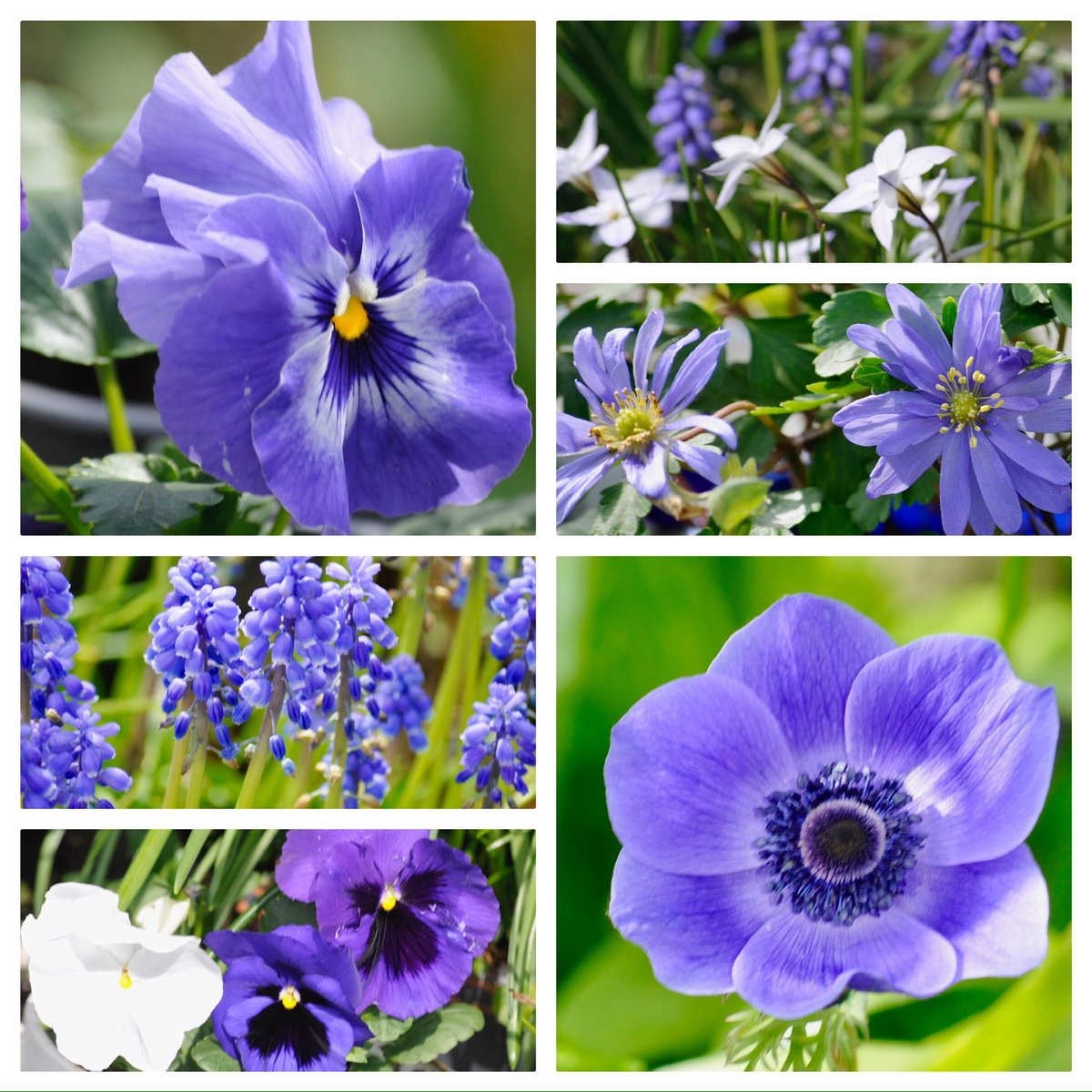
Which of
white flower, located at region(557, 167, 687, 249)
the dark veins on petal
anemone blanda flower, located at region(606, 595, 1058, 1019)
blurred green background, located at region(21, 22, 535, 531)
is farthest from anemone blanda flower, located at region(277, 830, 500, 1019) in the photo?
white flower, located at region(557, 167, 687, 249)

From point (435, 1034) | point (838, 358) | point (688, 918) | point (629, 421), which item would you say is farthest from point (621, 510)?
point (435, 1034)

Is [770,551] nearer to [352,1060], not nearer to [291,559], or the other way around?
[291,559]

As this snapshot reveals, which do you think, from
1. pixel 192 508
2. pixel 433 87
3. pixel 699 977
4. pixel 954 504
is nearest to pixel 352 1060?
pixel 699 977

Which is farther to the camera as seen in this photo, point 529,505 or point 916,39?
point 916,39

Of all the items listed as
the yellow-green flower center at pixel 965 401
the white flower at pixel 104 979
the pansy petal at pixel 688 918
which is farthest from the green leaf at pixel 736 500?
the white flower at pixel 104 979

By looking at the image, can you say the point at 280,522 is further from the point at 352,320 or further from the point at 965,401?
the point at 965,401
